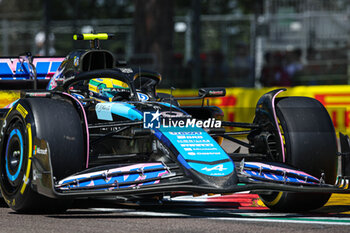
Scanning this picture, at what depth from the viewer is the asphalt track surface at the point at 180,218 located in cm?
620

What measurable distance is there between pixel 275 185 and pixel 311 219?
0.58m

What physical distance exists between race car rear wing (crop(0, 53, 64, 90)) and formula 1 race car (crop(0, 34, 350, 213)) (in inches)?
71.9

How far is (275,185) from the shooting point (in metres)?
6.45

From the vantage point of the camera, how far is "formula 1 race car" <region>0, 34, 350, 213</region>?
6.48 metres

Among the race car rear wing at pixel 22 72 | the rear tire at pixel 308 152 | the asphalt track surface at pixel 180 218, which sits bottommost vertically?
the asphalt track surface at pixel 180 218

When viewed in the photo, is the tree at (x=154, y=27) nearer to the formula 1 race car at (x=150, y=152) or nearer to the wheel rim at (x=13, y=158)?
the formula 1 race car at (x=150, y=152)

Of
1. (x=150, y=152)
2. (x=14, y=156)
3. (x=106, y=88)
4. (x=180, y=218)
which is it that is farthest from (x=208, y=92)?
(x=14, y=156)

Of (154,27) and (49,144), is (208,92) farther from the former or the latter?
(154,27)

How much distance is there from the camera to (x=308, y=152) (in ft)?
23.8

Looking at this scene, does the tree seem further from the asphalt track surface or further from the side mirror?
the asphalt track surface

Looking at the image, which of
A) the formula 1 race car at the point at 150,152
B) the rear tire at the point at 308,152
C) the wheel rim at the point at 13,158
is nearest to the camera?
the formula 1 race car at the point at 150,152

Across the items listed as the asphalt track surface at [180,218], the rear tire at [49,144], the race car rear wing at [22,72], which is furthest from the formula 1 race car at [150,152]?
the race car rear wing at [22,72]

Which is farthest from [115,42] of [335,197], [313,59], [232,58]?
[335,197]

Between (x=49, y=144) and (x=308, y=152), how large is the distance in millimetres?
2396
